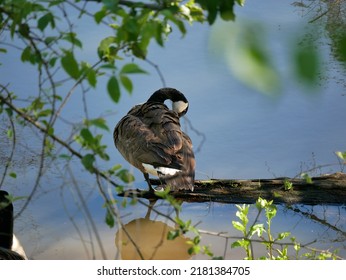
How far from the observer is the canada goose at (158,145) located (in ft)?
14.8

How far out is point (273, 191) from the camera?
486 cm

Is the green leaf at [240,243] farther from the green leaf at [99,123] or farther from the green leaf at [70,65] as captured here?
the green leaf at [70,65]

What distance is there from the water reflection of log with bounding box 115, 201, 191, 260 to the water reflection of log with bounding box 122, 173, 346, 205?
267mm

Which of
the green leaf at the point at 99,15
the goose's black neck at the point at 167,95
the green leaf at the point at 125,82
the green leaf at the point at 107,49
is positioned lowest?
the green leaf at the point at 125,82

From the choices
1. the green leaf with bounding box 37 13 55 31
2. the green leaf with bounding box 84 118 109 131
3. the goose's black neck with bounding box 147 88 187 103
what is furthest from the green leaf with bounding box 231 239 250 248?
the goose's black neck with bounding box 147 88 187 103

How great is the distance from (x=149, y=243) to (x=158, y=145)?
0.64 meters

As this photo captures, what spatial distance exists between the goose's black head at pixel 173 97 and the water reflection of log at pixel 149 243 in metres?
1.30

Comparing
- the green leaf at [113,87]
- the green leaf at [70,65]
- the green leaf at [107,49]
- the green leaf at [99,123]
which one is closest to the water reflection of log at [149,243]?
the green leaf at [107,49]

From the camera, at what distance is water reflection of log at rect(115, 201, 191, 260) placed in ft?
14.0

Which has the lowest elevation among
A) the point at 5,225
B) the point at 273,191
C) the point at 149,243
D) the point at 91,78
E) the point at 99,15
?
the point at 91,78

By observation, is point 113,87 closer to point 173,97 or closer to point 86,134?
point 86,134

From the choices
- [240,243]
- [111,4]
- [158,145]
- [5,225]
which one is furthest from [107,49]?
[158,145]

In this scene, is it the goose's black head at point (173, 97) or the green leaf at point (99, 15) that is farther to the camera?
the goose's black head at point (173, 97)
